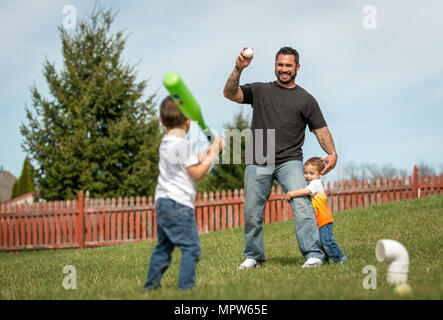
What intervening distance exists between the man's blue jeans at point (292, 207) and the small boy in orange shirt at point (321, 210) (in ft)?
0.42

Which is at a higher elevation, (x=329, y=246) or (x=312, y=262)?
(x=329, y=246)

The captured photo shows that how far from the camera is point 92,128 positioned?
15.8 m

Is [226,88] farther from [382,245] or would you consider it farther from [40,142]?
[40,142]

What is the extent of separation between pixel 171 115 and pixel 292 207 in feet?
7.03

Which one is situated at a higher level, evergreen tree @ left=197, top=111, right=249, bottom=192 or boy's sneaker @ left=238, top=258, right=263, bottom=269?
evergreen tree @ left=197, top=111, right=249, bottom=192

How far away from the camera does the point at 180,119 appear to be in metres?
3.45

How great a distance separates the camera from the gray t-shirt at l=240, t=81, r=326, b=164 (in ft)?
16.5

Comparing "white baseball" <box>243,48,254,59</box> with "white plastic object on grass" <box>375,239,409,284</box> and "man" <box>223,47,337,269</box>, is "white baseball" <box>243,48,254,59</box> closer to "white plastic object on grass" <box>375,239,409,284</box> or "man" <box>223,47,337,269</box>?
"man" <box>223,47,337,269</box>

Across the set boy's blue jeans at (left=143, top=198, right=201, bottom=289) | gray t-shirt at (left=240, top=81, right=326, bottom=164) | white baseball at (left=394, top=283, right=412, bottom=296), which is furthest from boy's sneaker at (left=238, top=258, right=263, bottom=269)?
white baseball at (left=394, top=283, right=412, bottom=296)

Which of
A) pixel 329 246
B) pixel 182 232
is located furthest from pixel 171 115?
pixel 329 246

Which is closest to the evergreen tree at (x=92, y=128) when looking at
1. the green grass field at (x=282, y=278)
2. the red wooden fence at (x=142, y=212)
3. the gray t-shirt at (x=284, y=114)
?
the red wooden fence at (x=142, y=212)

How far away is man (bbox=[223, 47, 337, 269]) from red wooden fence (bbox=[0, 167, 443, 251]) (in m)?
9.05

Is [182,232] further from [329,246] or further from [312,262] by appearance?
[329,246]
